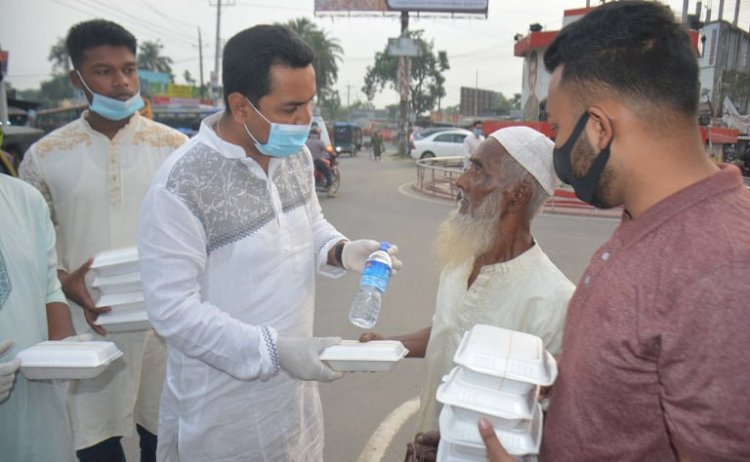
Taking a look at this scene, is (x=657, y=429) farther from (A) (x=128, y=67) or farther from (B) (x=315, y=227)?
(A) (x=128, y=67)

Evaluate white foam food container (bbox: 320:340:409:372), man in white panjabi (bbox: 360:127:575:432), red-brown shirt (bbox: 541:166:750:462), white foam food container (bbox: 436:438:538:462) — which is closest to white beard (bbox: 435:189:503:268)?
man in white panjabi (bbox: 360:127:575:432)

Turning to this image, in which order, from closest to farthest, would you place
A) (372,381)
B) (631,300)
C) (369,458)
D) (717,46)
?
1. (631,300)
2. (369,458)
3. (372,381)
4. (717,46)

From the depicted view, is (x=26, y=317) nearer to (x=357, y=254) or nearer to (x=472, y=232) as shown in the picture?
(x=357, y=254)

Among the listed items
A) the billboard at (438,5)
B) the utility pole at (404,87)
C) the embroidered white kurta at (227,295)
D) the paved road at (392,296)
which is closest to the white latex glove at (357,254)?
the embroidered white kurta at (227,295)

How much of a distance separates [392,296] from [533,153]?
3.77 meters

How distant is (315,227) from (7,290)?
1.11 meters

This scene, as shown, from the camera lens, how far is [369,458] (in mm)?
2932

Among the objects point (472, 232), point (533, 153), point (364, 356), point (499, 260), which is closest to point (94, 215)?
point (364, 356)

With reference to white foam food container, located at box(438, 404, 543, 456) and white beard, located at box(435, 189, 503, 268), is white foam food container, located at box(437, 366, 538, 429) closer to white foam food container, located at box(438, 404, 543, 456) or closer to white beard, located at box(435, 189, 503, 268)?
white foam food container, located at box(438, 404, 543, 456)

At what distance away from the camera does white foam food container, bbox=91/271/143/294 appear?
1.98 metres

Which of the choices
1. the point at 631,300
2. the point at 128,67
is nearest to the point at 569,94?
the point at 631,300

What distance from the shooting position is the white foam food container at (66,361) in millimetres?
1526

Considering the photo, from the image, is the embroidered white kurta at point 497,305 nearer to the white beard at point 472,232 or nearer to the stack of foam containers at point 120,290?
the white beard at point 472,232

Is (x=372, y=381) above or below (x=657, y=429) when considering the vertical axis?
below
